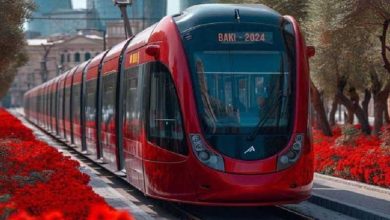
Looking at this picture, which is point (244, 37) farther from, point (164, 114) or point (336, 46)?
point (336, 46)

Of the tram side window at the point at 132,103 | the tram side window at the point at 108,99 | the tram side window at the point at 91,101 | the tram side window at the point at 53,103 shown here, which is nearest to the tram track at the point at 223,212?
the tram side window at the point at 132,103

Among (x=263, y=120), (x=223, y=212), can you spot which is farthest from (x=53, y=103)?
(x=263, y=120)

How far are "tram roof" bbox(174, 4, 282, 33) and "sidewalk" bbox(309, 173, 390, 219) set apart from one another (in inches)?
130

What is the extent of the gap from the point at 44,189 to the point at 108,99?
8.01 metres

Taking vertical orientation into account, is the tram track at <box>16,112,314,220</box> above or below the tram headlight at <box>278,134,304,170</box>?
below

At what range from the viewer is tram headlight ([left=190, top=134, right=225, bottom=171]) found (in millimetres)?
11602

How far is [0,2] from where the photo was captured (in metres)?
19.5

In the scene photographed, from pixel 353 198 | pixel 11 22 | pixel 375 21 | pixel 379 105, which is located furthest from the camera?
pixel 379 105

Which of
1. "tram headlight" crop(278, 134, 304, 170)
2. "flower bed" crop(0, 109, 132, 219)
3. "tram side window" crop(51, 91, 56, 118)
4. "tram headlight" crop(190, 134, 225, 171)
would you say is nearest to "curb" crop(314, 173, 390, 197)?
"tram headlight" crop(278, 134, 304, 170)

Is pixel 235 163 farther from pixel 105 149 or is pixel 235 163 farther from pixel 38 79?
pixel 38 79

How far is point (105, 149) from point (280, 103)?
7950 millimetres

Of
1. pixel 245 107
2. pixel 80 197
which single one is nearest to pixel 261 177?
pixel 245 107

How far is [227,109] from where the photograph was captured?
11.9 meters

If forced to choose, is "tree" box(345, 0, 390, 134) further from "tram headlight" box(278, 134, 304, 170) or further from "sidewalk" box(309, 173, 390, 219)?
"tram headlight" box(278, 134, 304, 170)
